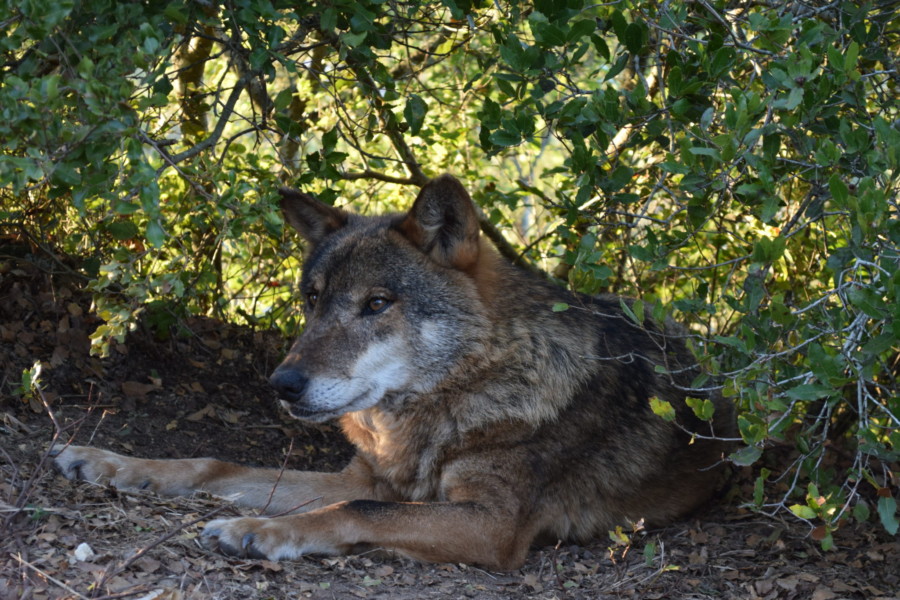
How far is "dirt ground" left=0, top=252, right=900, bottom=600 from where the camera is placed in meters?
3.45

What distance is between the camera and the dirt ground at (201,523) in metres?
3.45

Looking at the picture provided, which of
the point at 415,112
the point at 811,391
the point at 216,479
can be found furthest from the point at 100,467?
the point at 811,391

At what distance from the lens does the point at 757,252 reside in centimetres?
341

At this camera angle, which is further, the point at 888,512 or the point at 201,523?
the point at 201,523

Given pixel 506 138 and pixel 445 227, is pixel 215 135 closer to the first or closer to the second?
pixel 445 227

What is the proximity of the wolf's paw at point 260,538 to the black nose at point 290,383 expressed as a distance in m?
0.57

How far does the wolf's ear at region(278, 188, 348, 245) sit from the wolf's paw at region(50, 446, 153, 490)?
1574mm

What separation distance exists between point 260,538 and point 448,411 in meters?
1.16

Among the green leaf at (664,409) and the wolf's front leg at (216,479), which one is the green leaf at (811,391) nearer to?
the green leaf at (664,409)

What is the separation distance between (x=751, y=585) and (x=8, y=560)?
3.17m

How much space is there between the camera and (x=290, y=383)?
160 inches

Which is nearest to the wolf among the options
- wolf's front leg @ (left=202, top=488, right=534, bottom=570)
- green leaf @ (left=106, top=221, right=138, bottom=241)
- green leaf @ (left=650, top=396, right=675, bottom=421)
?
wolf's front leg @ (left=202, top=488, right=534, bottom=570)

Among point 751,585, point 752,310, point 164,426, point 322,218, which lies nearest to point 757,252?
point 752,310

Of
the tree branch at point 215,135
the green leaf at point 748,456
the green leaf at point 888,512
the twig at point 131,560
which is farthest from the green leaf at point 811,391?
the tree branch at point 215,135
